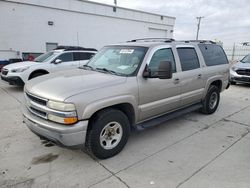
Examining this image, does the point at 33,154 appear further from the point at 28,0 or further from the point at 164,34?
the point at 164,34

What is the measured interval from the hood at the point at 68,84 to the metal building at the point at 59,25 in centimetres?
1212

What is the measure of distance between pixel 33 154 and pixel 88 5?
15.6m

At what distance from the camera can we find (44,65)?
310 inches

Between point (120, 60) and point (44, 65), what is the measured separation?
5.10 meters

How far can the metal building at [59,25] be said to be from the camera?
44.2ft

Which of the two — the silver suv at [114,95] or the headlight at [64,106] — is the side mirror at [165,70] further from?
the headlight at [64,106]

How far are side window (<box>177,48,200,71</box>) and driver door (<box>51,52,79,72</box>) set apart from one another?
519 cm

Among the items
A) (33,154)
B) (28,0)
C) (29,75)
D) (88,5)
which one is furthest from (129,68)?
(88,5)

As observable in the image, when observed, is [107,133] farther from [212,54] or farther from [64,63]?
[64,63]

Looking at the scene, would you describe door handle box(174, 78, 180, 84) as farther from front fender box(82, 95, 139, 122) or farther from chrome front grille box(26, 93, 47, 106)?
chrome front grille box(26, 93, 47, 106)

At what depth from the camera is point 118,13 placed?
1859 cm

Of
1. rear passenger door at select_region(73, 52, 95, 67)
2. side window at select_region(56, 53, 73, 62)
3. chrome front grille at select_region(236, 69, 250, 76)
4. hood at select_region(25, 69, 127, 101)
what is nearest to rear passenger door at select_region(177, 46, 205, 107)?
hood at select_region(25, 69, 127, 101)

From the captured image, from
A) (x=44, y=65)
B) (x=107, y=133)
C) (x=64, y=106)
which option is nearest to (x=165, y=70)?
(x=107, y=133)

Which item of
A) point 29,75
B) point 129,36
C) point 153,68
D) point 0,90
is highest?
point 129,36
